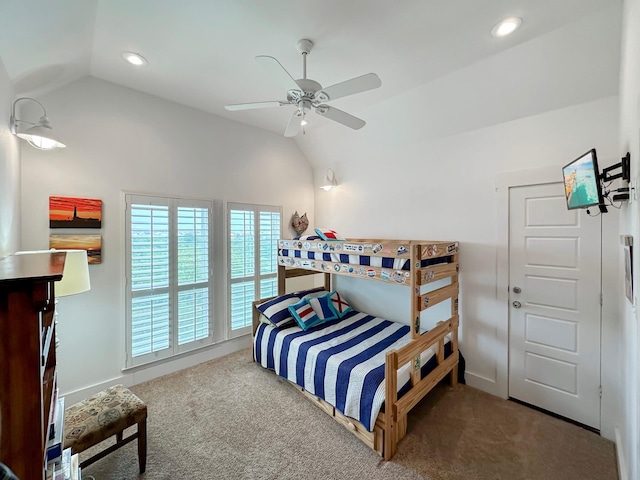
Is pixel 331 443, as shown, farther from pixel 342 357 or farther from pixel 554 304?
pixel 554 304

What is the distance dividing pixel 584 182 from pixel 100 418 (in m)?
3.36

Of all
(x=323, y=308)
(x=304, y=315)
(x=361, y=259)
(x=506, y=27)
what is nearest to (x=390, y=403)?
(x=361, y=259)

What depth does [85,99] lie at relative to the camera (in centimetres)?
254

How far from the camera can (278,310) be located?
3.13 m

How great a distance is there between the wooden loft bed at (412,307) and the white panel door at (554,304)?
554 millimetres

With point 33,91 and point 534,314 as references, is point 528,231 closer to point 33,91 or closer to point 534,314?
point 534,314

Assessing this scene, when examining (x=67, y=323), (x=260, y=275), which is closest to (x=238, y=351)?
(x=260, y=275)

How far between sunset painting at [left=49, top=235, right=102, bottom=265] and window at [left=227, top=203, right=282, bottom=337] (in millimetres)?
1320

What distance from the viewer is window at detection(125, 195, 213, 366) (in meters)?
2.80

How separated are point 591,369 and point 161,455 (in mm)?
3454

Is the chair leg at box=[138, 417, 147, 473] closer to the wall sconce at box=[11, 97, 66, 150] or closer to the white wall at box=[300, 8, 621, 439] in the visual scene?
the wall sconce at box=[11, 97, 66, 150]

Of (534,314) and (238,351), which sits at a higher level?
(534,314)

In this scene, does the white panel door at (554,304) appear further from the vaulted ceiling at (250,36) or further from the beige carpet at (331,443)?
the vaulted ceiling at (250,36)

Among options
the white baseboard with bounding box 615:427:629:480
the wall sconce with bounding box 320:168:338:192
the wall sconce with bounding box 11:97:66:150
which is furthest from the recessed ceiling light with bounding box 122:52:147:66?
the white baseboard with bounding box 615:427:629:480
